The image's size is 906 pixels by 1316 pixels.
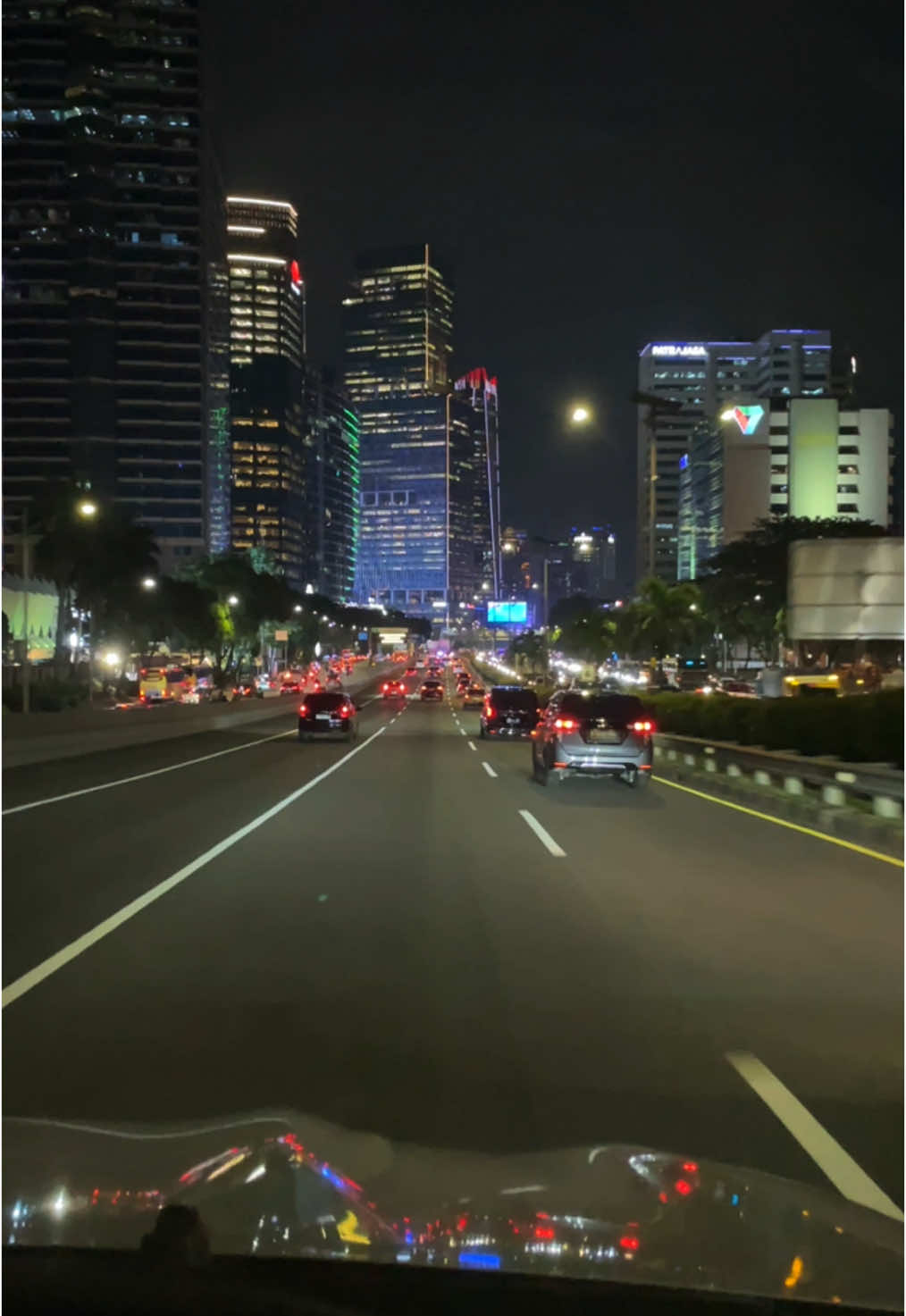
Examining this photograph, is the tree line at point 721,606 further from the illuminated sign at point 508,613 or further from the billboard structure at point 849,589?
the billboard structure at point 849,589

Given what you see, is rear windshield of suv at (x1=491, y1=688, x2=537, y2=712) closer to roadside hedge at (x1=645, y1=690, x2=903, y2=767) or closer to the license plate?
roadside hedge at (x1=645, y1=690, x2=903, y2=767)

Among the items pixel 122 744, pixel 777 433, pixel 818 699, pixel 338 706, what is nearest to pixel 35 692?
pixel 122 744

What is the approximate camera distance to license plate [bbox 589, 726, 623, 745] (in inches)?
861

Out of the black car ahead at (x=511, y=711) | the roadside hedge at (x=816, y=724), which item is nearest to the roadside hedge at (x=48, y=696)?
the black car ahead at (x=511, y=711)

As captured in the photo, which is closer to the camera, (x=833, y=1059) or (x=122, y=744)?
(x=833, y=1059)

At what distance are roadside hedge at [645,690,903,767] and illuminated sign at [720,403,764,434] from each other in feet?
365

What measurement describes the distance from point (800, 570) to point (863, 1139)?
15.9 m

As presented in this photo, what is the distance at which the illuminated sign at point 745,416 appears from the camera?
Answer: 138m

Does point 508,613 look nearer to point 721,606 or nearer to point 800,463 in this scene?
point 721,606

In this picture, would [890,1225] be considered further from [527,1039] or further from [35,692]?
[35,692]

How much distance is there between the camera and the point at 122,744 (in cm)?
3766


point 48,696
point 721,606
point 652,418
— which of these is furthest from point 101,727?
point 652,418

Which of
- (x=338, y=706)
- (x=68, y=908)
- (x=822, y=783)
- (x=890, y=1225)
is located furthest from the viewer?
(x=338, y=706)

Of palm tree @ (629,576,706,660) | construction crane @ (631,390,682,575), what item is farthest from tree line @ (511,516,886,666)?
construction crane @ (631,390,682,575)
